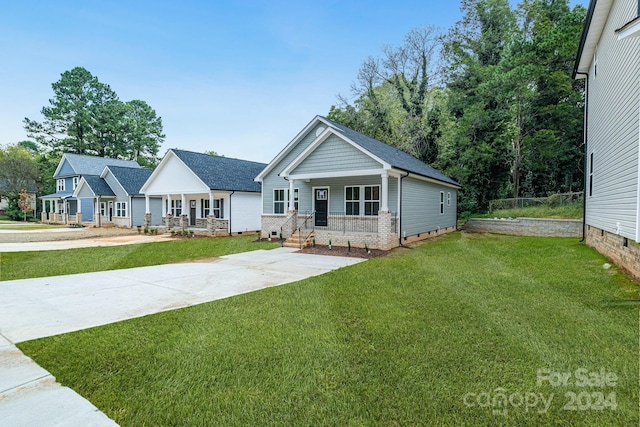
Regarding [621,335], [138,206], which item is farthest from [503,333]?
[138,206]

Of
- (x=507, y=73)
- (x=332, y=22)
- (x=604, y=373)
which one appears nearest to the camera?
(x=604, y=373)

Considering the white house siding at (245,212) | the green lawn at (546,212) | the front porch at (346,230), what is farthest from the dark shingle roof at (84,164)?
the green lawn at (546,212)

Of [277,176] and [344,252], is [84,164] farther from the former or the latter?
[344,252]

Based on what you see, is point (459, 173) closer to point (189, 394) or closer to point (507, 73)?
point (507, 73)

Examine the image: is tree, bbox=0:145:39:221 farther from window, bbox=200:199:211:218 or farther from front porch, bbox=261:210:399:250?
front porch, bbox=261:210:399:250

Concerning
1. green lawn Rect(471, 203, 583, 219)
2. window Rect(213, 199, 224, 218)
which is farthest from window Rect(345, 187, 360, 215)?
green lawn Rect(471, 203, 583, 219)

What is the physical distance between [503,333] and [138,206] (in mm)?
28575

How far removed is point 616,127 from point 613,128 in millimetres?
388

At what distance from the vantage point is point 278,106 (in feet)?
90.8

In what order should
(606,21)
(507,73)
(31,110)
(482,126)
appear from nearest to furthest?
A: (606,21) → (507,73) → (482,126) → (31,110)

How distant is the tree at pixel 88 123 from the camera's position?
1738 inches

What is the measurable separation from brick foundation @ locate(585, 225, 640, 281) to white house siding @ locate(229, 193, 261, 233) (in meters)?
17.5

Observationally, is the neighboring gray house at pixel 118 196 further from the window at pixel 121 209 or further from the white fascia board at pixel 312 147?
the white fascia board at pixel 312 147

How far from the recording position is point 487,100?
24.0m
